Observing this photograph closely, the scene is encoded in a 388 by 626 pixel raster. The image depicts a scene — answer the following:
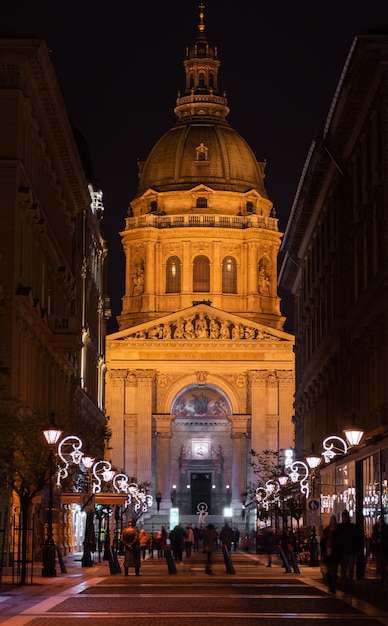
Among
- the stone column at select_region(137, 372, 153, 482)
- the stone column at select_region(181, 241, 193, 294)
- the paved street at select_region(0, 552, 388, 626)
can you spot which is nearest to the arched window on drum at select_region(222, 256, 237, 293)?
the stone column at select_region(181, 241, 193, 294)

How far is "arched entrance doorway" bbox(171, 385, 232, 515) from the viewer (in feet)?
511

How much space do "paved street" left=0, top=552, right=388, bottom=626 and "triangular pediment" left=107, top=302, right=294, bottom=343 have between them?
107198 mm

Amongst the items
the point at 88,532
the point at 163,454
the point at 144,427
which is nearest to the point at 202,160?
the point at 144,427

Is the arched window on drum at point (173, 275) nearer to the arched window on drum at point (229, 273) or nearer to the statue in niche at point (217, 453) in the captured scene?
the arched window on drum at point (229, 273)

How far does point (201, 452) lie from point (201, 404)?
5117 millimetres

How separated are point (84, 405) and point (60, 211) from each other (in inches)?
789

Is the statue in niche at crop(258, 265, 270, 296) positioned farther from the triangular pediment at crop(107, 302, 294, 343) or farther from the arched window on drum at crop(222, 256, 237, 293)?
the triangular pediment at crop(107, 302, 294, 343)

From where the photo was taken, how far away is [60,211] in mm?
73812

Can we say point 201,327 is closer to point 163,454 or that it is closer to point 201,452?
point 163,454

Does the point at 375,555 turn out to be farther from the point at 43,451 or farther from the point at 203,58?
the point at 203,58

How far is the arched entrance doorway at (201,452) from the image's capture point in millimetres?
155750

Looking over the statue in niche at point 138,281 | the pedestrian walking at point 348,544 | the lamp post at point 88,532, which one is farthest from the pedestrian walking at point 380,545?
the statue in niche at point 138,281

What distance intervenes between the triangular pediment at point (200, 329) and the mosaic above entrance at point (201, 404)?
5.91m

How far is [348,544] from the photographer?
112 feet
